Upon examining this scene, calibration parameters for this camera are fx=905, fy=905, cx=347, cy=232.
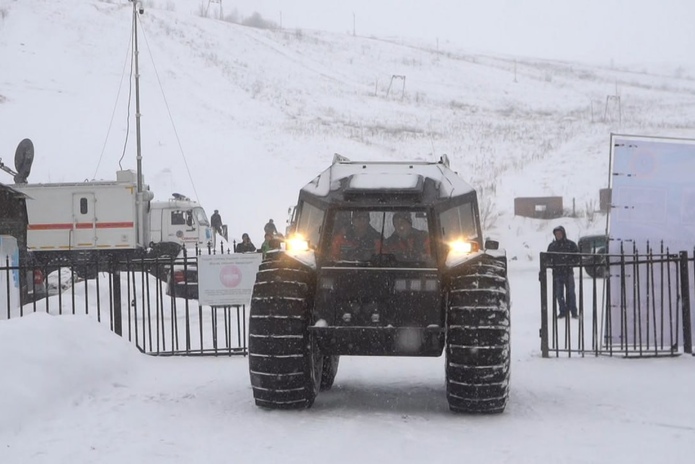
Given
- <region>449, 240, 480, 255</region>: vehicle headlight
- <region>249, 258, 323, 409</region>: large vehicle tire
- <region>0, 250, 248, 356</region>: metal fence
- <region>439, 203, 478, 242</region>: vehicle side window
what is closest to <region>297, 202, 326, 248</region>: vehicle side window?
<region>249, 258, 323, 409</region>: large vehicle tire

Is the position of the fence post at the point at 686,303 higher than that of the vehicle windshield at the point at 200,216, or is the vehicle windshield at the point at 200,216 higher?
the vehicle windshield at the point at 200,216

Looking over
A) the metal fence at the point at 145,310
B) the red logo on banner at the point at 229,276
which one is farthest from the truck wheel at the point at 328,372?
the red logo on banner at the point at 229,276

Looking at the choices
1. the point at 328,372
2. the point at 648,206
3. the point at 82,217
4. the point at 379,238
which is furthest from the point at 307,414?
the point at 82,217

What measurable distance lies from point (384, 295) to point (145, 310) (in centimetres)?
1110

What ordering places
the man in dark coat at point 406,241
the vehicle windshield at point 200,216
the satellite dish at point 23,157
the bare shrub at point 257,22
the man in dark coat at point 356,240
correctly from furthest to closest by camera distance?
the bare shrub at point 257,22 → the vehicle windshield at point 200,216 → the satellite dish at point 23,157 → the man in dark coat at point 356,240 → the man in dark coat at point 406,241

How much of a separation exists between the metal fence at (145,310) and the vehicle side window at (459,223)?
4.42 m

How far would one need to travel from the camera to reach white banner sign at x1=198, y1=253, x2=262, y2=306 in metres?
12.7

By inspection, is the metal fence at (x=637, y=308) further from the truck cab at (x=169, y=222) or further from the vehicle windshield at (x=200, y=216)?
the vehicle windshield at (x=200, y=216)

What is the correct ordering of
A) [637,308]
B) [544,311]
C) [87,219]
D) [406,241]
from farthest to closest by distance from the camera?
1. [87,219]
2. [637,308]
3. [544,311]
4. [406,241]

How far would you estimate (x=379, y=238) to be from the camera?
816cm

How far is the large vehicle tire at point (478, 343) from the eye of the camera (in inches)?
294

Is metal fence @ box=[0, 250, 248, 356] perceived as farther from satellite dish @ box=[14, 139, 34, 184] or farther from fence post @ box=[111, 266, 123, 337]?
satellite dish @ box=[14, 139, 34, 184]

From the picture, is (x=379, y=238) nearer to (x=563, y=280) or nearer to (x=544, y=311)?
(x=544, y=311)

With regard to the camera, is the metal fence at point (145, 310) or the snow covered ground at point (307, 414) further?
the metal fence at point (145, 310)
